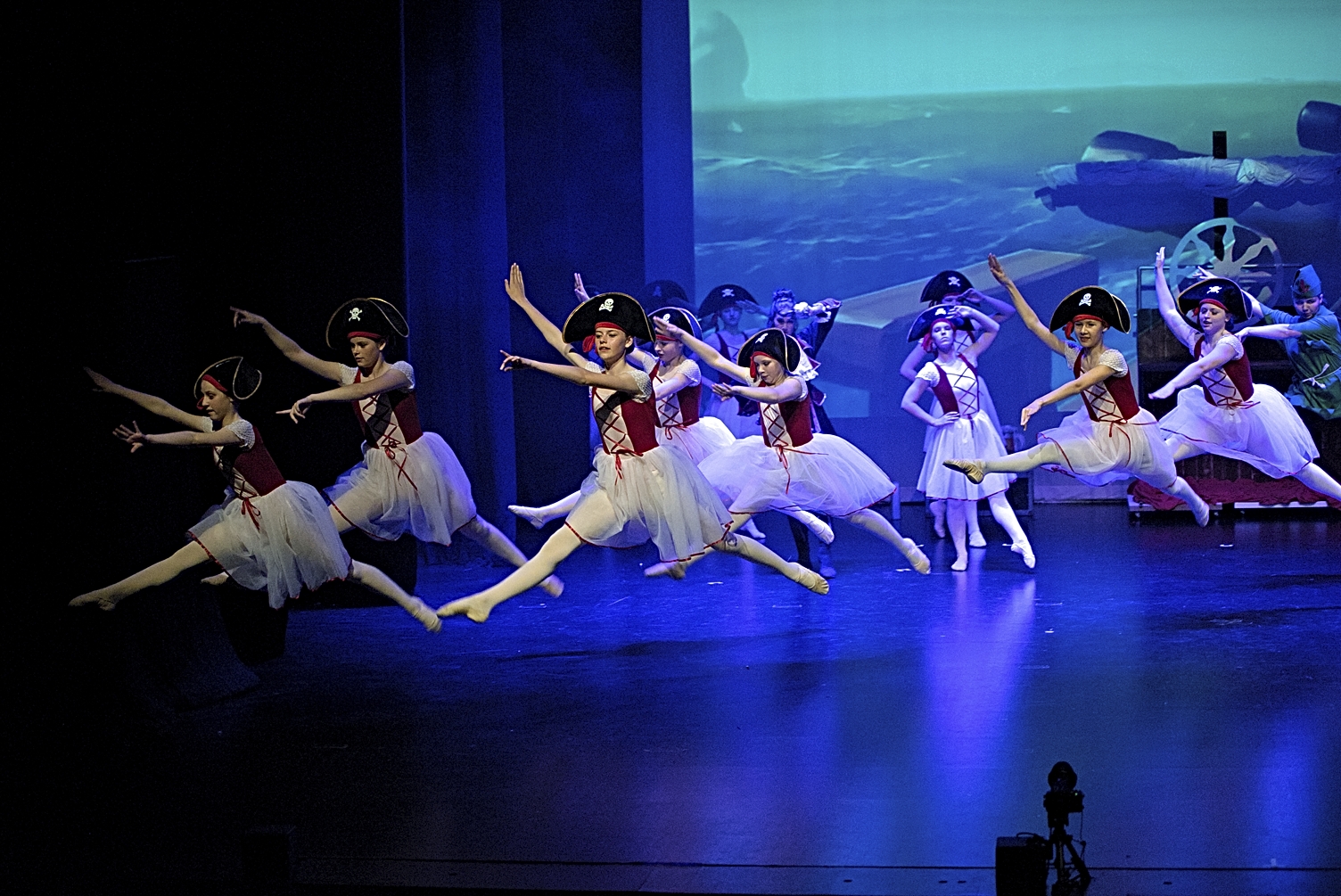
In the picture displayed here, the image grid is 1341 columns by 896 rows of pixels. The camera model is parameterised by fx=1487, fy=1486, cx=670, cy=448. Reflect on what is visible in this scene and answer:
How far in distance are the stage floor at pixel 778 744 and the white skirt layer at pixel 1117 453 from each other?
0.60m

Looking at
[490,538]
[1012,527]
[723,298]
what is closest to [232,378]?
[490,538]

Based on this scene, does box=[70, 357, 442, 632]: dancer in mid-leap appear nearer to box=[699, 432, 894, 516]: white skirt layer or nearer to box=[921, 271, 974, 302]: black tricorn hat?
box=[699, 432, 894, 516]: white skirt layer

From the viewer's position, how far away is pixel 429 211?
28.7 ft

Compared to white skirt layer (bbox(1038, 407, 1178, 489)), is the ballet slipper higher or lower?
lower

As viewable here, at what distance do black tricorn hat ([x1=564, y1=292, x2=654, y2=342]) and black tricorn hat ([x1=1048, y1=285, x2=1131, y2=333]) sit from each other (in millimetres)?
2041

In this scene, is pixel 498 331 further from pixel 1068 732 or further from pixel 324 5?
pixel 1068 732

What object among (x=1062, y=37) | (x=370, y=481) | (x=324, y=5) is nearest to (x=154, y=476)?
(x=370, y=481)

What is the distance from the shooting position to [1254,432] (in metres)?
7.05

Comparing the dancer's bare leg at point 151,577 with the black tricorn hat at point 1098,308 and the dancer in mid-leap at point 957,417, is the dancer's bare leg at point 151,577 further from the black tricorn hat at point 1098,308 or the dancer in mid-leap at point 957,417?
the dancer in mid-leap at point 957,417

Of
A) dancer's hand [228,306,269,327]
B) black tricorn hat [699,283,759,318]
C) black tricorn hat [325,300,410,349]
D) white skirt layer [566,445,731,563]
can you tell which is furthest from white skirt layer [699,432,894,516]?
black tricorn hat [699,283,759,318]

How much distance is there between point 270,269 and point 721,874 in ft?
13.2

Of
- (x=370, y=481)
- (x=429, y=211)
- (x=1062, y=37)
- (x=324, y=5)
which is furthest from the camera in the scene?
(x=1062, y=37)

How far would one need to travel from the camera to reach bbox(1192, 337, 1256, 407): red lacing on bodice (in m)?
7.15

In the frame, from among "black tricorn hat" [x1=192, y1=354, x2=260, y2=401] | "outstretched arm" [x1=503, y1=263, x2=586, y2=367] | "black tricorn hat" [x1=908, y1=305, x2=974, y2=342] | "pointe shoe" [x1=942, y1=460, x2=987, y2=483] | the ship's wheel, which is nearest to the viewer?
"black tricorn hat" [x1=192, y1=354, x2=260, y2=401]
